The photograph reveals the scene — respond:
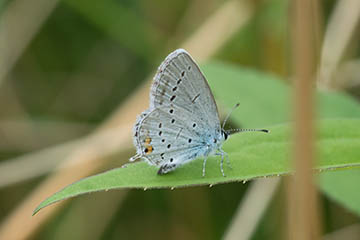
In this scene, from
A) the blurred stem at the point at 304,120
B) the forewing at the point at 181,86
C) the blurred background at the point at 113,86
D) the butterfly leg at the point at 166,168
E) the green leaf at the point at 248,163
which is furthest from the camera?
the blurred background at the point at 113,86

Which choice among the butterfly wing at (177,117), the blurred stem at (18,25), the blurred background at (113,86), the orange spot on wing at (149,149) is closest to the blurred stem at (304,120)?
the butterfly wing at (177,117)

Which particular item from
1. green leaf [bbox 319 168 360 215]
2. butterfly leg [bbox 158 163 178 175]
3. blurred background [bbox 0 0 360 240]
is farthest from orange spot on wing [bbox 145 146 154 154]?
blurred background [bbox 0 0 360 240]

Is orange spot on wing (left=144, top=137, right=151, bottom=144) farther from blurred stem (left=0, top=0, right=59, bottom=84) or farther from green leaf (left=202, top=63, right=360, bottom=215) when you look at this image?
blurred stem (left=0, top=0, right=59, bottom=84)

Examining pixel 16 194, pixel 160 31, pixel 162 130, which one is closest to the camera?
pixel 162 130

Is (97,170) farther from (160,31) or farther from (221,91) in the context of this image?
(160,31)

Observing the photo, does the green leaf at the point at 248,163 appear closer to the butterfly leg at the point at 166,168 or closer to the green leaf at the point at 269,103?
the butterfly leg at the point at 166,168

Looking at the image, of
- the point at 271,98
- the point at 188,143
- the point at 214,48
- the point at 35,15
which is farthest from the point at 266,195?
the point at 35,15

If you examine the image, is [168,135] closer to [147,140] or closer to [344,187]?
[147,140]

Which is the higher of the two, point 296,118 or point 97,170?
point 296,118
